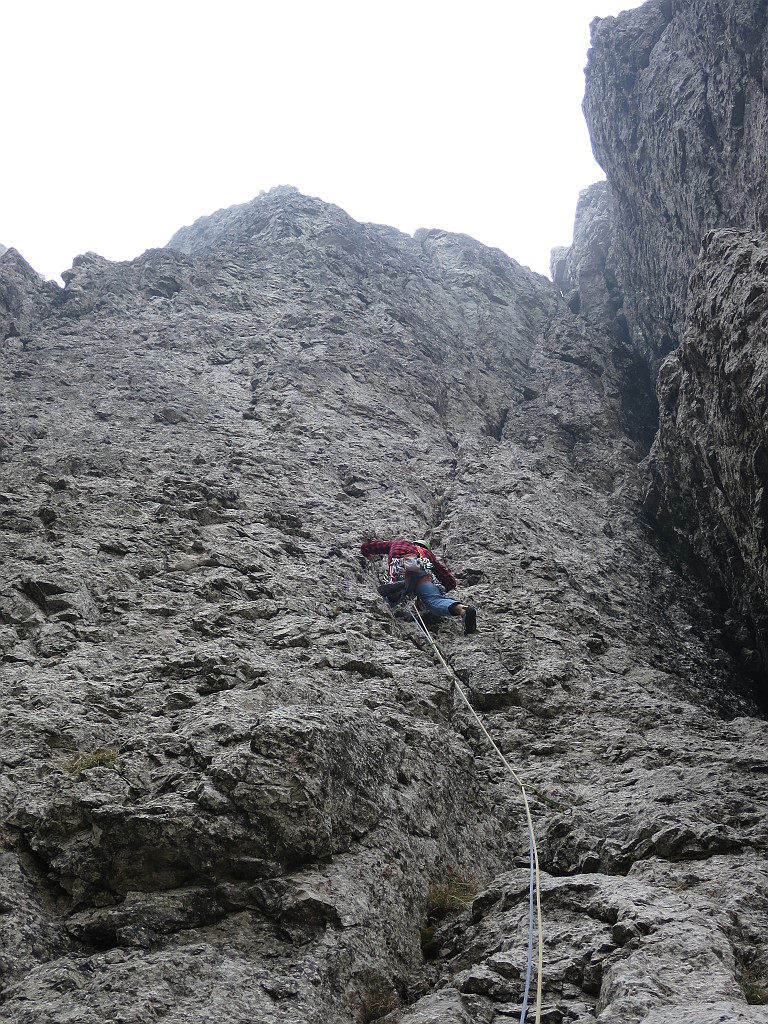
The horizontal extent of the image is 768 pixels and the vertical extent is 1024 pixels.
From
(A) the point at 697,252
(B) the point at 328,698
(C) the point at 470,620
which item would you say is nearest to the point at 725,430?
(C) the point at 470,620

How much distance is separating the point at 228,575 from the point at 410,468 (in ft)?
16.1

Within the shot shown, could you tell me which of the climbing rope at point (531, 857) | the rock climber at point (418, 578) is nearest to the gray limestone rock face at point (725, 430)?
the rock climber at point (418, 578)

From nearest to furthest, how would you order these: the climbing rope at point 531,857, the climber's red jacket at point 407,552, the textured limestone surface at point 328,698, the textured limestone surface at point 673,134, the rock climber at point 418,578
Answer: the climbing rope at point 531,857
the textured limestone surface at point 328,698
the rock climber at point 418,578
the climber's red jacket at point 407,552
the textured limestone surface at point 673,134

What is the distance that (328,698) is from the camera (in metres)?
6.56

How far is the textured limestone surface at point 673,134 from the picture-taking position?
12.0m

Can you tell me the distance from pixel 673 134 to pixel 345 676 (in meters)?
12.2

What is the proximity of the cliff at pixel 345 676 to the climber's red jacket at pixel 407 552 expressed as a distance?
28cm

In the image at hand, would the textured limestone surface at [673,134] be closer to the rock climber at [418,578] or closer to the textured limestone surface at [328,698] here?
the textured limestone surface at [328,698]

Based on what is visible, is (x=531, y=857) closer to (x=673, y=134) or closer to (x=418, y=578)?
(x=418, y=578)

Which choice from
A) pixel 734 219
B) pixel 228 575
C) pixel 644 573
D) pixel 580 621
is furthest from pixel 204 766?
pixel 734 219

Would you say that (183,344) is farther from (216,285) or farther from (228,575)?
(228,575)

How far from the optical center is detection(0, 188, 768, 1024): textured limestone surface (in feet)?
14.4

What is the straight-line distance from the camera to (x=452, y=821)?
607 cm

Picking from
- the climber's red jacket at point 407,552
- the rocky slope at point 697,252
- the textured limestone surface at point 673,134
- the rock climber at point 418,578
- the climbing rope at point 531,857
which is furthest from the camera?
the textured limestone surface at point 673,134
